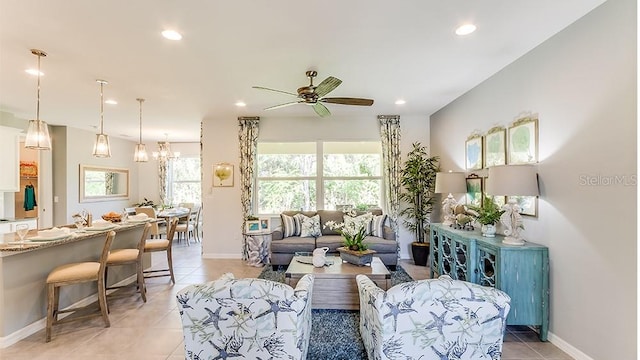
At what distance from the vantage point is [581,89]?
8.04 ft

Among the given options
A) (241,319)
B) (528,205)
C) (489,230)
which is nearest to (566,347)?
(489,230)

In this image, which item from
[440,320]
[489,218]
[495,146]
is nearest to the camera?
[440,320]

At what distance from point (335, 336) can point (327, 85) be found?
7.95ft

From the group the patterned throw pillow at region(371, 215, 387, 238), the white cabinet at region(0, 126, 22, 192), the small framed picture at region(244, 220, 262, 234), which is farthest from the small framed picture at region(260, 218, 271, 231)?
the white cabinet at region(0, 126, 22, 192)

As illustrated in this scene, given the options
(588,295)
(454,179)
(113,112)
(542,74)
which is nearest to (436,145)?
(454,179)

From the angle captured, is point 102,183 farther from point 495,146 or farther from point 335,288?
point 495,146

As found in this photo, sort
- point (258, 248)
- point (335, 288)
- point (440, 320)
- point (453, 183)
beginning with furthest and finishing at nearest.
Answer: point (258, 248) < point (453, 183) < point (335, 288) < point (440, 320)

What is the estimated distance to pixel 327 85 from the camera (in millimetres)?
3123

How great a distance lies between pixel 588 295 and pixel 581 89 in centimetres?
162

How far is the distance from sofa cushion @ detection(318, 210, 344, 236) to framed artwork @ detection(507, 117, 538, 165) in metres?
2.91

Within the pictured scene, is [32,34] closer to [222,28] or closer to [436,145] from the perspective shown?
[222,28]

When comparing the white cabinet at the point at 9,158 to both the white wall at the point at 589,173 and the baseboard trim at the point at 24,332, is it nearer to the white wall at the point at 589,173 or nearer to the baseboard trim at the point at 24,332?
the baseboard trim at the point at 24,332

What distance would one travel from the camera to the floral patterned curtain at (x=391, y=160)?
18.8ft

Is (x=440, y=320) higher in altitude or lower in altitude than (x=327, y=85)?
lower
